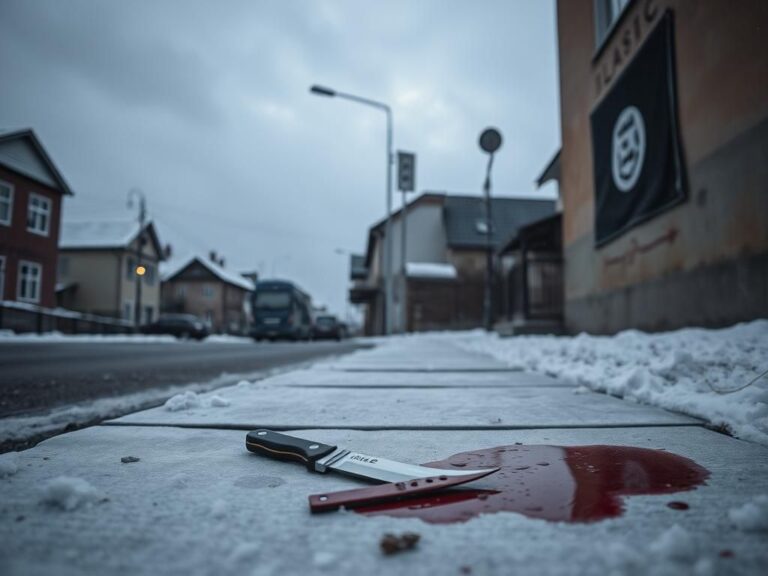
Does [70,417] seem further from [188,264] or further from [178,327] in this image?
[188,264]

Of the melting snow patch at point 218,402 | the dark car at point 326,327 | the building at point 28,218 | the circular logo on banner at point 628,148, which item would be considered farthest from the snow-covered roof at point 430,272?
the melting snow patch at point 218,402

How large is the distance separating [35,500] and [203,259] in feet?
149

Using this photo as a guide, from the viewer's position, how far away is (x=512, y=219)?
88.2 feet

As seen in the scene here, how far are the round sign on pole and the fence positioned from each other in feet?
50.2

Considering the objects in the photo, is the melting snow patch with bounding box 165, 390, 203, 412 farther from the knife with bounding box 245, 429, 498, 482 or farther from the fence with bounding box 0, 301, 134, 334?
the fence with bounding box 0, 301, 134, 334

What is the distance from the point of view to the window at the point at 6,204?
18375mm

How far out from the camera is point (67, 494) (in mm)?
889

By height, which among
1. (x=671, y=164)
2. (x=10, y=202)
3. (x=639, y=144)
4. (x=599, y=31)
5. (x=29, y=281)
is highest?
(x=10, y=202)

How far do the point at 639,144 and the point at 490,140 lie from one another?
14.5 feet

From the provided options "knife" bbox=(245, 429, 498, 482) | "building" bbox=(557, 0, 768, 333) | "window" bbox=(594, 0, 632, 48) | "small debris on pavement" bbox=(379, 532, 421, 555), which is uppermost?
"window" bbox=(594, 0, 632, 48)

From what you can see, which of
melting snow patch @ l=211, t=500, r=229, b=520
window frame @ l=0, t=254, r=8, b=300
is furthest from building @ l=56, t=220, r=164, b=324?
melting snow patch @ l=211, t=500, r=229, b=520

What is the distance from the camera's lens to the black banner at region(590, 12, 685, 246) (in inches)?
175

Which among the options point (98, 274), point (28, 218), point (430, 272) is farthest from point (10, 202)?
point (430, 272)

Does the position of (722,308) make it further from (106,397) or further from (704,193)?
(106,397)
